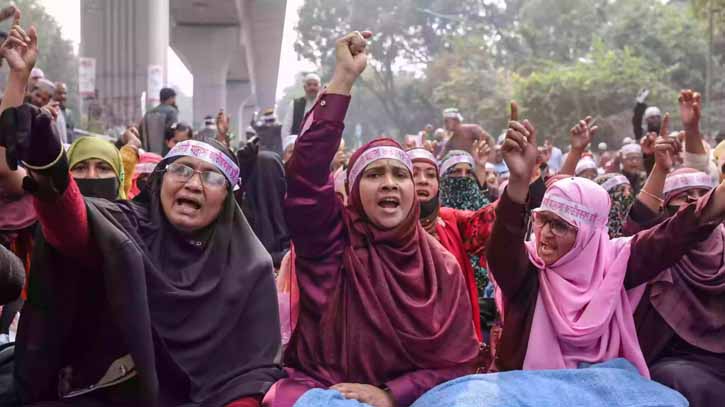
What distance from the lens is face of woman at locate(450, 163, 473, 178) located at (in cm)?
588

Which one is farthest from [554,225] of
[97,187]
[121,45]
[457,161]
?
[121,45]

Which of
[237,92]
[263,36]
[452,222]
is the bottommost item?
[452,222]

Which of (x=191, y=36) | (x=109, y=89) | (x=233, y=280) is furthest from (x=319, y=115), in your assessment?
(x=191, y=36)

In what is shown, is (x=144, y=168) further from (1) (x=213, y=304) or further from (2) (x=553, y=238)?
(2) (x=553, y=238)

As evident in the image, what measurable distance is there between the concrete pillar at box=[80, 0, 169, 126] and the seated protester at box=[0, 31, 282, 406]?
1091 cm

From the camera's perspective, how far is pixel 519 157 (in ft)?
10.2

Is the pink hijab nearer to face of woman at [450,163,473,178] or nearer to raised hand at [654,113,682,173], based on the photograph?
raised hand at [654,113,682,173]

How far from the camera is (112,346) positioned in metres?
2.90

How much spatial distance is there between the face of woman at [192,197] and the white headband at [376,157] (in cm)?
50

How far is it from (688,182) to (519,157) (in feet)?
4.71

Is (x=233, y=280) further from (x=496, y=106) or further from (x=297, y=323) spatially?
(x=496, y=106)

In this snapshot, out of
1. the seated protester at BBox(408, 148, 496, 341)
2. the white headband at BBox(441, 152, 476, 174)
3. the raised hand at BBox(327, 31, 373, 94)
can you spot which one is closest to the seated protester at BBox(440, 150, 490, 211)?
the white headband at BBox(441, 152, 476, 174)

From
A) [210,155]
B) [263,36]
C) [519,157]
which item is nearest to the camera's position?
[519,157]

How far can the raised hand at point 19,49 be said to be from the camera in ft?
10.4
